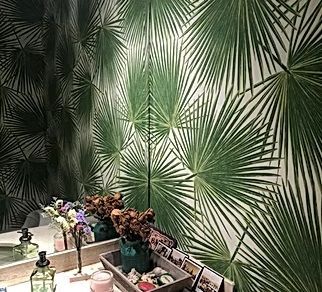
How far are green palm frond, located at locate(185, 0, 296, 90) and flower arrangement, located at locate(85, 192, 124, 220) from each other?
0.67 meters

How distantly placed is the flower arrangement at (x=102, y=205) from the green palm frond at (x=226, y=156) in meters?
0.38

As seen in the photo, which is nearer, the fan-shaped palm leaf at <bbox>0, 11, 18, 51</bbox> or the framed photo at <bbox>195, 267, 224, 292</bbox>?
the framed photo at <bbox>195, 267, 224, 292</bbox>

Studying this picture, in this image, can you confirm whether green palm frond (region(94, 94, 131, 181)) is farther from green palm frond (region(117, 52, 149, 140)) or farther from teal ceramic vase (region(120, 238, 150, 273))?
teal ceramic vase (region(120, 238, 150, 273))

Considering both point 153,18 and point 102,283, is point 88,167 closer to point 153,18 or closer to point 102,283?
point 102,283

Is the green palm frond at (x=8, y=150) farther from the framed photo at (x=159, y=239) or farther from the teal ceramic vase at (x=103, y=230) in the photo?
the framed photo at (x=159, y=239)

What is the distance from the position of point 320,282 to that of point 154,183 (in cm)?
81

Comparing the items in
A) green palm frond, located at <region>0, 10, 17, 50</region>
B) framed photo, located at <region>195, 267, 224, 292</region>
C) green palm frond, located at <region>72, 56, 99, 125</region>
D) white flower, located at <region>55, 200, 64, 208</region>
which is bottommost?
framed photo, located at <region>195, 267, 224, 292</region>

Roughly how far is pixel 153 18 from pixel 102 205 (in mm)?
820

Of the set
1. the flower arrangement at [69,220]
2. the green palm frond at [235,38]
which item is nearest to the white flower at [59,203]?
the flower arrangement at [69,220]

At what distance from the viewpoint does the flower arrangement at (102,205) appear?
5.06 feet

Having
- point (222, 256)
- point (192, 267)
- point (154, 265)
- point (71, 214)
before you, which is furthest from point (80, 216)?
point (222, 256)

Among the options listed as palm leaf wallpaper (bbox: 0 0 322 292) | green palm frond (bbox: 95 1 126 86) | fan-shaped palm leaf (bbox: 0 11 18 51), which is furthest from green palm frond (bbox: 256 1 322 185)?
fan-shaped palm leaf (bbox: 0 11 18 51)

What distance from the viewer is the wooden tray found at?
127 centimetres

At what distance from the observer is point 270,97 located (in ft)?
3.41
